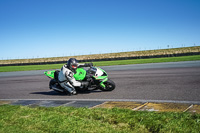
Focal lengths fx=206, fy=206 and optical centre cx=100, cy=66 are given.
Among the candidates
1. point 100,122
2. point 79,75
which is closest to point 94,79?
point 79,75

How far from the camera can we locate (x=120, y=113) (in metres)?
4.65

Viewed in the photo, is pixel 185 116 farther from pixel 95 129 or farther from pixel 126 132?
pixel 95 129

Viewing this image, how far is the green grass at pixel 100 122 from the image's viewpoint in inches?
144

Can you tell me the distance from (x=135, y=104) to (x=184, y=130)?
7.38 ft

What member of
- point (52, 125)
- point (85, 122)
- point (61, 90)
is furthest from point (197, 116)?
point (61, 90)

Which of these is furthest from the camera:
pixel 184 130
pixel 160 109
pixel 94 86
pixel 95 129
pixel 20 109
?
pixel 94 86

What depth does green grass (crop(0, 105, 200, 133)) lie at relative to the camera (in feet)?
12.0

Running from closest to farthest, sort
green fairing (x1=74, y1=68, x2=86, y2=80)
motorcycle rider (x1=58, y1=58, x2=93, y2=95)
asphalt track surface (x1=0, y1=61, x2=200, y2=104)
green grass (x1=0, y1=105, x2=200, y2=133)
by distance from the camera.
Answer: green grass (x1=0, y1=105, x2=200, y2=133)
asphalt track surface (x1=0, y1=61, x2=200, y2=104)
motorcycle rider (x1=58, y1=58, x2=93, y2=95)
green fairing (x1=74, y1=68, x2=86, y2=80)

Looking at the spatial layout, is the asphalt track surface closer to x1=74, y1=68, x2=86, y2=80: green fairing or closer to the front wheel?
the front wheel

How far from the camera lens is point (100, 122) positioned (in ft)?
13.6

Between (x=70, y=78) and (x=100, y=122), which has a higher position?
(x=70, y=78)

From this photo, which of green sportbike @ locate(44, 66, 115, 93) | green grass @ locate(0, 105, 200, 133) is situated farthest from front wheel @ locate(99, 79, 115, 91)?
green grass @ locate(0, 105, 200, 133)

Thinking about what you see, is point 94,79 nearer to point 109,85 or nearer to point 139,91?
point 109,85

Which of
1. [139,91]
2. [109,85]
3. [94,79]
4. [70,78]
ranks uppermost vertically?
[70,78]
